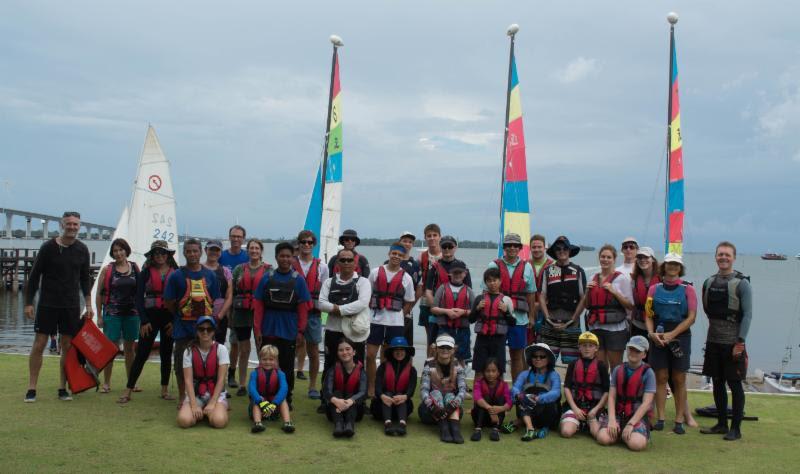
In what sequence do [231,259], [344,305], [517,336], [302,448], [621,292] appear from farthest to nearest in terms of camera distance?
[231,259]
[517,336]
[621,292]
[344,305]
[302,448]

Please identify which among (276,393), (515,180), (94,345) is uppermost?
(515,180)

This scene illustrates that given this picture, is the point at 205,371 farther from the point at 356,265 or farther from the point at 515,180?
the point at 515,180

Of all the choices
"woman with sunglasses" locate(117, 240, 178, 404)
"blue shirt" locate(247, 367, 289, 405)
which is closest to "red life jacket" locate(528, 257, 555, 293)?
"blue shirt" locate(247, 367, 289, 405)

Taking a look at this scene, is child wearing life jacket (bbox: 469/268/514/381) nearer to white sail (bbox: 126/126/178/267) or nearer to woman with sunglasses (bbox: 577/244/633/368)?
woman with sunglasses (bbox: 577/244/633/368)

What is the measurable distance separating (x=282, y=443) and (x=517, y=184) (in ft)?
29.2

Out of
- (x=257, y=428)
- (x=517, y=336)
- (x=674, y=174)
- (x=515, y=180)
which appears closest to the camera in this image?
(x=257, y=428)

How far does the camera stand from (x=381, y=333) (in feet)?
21.0

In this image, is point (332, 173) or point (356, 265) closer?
point (356, 265)

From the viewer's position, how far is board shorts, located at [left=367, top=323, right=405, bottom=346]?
6.37 meters

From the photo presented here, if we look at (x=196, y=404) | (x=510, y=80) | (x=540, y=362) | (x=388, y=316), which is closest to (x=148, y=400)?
(x=196, y=404)

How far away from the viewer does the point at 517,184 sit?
13.0 metres

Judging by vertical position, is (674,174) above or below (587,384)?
above

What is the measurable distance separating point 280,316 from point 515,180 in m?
7.89

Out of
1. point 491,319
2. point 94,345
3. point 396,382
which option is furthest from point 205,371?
point 491,319
